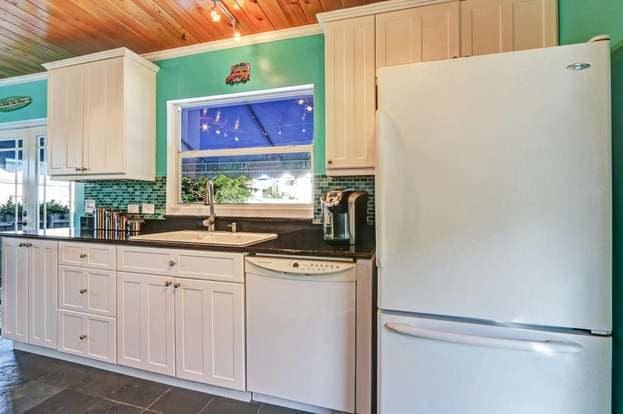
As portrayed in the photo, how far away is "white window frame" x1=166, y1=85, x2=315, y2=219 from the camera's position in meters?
2.38

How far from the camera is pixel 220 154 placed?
263 centimetres

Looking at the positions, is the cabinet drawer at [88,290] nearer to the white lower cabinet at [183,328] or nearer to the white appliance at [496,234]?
the white lower cabinet at [183,328]

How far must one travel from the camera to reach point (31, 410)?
1.65 meters

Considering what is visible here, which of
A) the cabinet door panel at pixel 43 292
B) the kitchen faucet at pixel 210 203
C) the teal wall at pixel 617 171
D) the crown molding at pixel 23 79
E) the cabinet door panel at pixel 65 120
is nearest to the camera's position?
the teal wall at pixel 617 171

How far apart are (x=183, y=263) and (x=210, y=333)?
0.43 m

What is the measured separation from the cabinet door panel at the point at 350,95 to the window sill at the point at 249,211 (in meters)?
0.49

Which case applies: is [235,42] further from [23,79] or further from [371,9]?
[23,79]

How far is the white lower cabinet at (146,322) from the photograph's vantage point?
1814 millimetres

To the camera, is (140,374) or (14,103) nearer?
(140,374)

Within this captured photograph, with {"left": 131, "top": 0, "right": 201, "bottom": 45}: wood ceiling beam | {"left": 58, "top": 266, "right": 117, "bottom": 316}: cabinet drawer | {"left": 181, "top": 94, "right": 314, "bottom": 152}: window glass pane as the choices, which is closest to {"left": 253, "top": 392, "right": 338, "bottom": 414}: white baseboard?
{"left": 58, "top": 266, "right": 117, "bottom": 316}: cabinet drawer

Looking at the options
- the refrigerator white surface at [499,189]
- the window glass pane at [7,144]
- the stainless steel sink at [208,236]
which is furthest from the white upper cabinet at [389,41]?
the window glass pane at [7,144]

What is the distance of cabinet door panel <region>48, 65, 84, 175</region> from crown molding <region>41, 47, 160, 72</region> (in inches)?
1.5

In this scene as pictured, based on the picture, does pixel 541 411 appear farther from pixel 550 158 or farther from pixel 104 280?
pixel 104 280

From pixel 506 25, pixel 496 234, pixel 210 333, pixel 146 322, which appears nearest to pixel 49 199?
pixel 146 322
